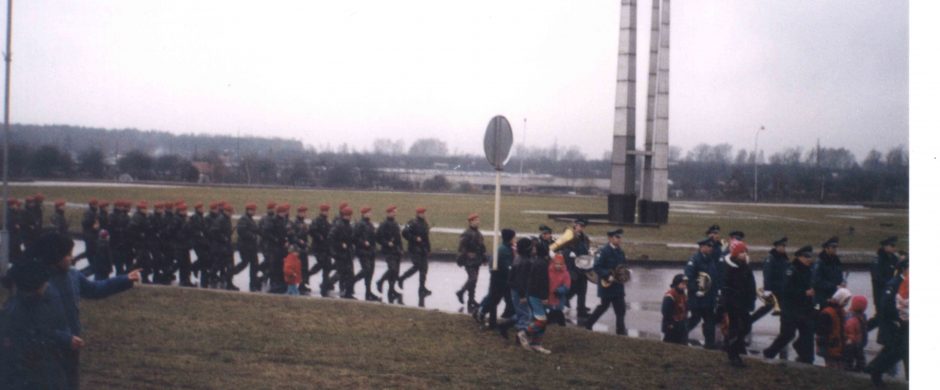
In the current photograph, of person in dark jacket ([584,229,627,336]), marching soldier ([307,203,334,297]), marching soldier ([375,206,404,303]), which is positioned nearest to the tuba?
person in dark jacket ([584,229,627,336])

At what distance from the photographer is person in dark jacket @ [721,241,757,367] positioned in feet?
27.4

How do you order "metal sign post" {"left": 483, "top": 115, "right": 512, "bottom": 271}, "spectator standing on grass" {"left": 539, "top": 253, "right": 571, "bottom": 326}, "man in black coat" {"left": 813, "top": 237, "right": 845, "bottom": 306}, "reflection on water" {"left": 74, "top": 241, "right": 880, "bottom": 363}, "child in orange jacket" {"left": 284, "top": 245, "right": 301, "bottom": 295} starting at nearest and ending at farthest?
"metal sign post" {"left": 483, "top": 115, "right": 512, "bottom": 271}, "man in black coat" {"left": 813, "top": 237, "right": 845, "bottom": 306}, "spectator standing on grass" {"left": 539, "top": 253, "right": 571, "bottom": 326}, "reflection on water" {"left": 74, "top": 241, "right": 880, "bottom": 363}, "child in orange jacket" {"left": 284, "top": 245, "right": 301, "bottom": 295}

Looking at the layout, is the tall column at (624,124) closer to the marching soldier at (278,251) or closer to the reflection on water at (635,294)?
the reflection on water at (635,294)

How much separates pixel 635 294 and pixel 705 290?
481 centimetres

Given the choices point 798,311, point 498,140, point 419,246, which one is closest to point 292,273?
point 419,246

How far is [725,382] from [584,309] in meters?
4.80

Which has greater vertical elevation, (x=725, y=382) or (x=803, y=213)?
(x=803, y=213)

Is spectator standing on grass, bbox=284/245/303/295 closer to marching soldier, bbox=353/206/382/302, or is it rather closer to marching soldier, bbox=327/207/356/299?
marching soldier, bbox=327/207/356/299

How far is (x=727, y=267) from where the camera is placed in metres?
8.49

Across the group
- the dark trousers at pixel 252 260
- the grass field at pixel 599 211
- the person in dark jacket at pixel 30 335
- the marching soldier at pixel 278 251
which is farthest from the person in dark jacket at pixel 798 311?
the dark trousers at pixel 252 260

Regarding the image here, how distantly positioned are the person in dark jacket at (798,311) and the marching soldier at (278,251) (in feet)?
25.7

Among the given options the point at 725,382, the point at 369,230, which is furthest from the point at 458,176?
the point at 725,382

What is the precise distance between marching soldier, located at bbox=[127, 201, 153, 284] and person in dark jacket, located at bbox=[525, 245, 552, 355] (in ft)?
26.7

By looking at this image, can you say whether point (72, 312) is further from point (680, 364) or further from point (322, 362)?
point (680, 364)
